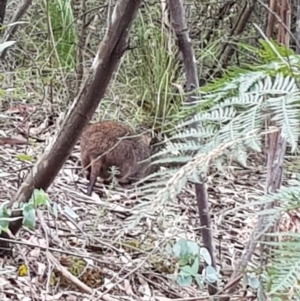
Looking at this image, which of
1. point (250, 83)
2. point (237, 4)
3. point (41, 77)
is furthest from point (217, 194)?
point (250, 83)

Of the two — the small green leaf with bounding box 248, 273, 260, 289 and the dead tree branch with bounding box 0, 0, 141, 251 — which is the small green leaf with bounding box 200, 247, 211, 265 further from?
the dead tree branch with bounding box 0, 0, 141, 251

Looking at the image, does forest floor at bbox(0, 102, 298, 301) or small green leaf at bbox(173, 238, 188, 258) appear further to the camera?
forest floor at bbox(0, 102, 298, 301)

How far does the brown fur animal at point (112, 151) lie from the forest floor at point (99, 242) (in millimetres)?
84

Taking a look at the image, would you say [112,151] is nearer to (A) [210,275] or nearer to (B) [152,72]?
(B) [152,72]

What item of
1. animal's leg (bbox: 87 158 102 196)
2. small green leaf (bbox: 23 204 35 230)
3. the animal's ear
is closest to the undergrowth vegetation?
small green leaf (bbox: 23 204 35 230)

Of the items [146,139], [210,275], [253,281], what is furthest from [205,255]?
[146,139]

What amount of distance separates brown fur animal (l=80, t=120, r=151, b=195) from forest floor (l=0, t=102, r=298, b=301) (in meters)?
0.08

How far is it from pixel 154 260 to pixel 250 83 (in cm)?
184

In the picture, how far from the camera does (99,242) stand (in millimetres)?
2693

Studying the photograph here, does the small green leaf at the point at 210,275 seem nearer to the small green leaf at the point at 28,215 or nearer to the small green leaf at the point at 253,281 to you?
the small green leaf at the point at 253,281

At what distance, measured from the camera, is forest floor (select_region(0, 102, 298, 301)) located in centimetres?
238

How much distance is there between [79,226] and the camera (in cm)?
286

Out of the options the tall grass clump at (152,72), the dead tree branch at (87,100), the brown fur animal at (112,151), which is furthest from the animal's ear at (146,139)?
the dead tree branch at (87,100)

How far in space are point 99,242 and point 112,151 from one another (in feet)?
2.97
